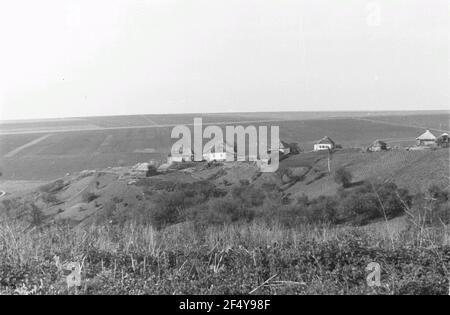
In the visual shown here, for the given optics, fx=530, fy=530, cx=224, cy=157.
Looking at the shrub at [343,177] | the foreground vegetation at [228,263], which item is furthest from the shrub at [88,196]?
the foreground vegetation at [228,263]

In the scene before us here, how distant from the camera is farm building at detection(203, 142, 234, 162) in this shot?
56125mm

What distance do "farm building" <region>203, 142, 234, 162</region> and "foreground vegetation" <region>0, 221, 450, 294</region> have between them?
4889 cm

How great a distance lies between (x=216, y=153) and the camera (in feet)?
186

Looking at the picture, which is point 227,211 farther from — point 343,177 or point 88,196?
point 88,196

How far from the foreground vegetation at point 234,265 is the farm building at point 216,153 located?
1925 inches

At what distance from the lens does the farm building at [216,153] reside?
2210 inches

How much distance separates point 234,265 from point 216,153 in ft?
168

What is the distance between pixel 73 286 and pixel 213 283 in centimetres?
129

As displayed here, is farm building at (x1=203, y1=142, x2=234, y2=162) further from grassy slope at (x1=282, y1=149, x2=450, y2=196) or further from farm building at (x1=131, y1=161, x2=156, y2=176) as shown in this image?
grassy slope at (x1=282, y1=149, x2=450, y2=196)

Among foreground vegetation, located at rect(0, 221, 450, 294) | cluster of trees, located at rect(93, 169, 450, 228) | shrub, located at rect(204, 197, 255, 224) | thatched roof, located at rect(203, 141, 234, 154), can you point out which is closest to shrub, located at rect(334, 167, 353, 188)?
cluster of trees, located at rect(93, 169, 450, 228)

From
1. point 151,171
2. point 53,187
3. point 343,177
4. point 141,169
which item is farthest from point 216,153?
point 343,177

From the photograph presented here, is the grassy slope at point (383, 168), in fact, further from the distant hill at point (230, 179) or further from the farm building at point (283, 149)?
the farm building at point (283, 149)
